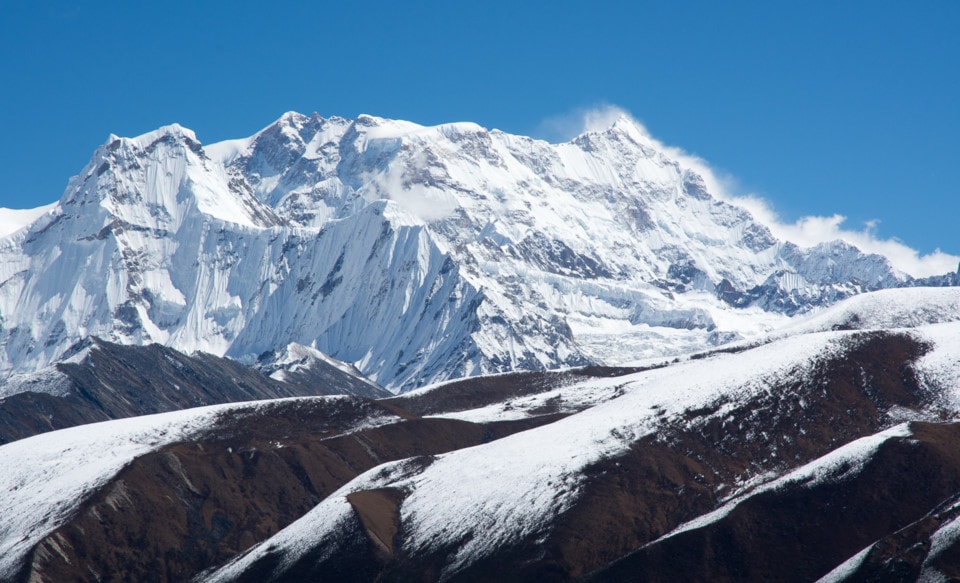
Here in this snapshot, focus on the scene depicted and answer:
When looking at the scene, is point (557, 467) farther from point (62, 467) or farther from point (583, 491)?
point (62, 467)

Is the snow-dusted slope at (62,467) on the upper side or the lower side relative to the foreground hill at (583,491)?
upper

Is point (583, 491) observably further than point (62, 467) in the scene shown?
No

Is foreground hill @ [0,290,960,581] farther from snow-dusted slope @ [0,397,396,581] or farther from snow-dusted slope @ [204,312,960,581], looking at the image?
snow-dusted slope @ [0,397,396,581]

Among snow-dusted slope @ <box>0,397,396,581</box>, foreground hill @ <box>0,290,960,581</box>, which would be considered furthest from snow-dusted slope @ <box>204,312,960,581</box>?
snow-dusted slope @ <box>0,397,396,581</box>

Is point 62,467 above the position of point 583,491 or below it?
above

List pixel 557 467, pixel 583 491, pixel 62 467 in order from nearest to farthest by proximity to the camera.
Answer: pixel 583 491
pixel 557 467
pixel 62 467

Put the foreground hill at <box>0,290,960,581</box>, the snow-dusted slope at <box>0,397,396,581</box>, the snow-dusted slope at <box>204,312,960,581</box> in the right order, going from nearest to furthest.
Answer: the foreground hill at <box>0,290,960,581</box> < the snow-dusted slope at <box>204,312,960,581</box> < the snow-dusted slope at <box>0,397,396,581</box>

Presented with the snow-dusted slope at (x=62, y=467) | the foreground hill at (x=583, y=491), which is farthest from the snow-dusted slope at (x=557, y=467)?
the snow-dusted slope at (x=62, y=467)

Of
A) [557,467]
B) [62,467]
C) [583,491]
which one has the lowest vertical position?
[583,491]

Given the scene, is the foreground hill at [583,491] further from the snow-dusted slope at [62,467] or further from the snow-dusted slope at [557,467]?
the snow-dusted slope at [62,467]

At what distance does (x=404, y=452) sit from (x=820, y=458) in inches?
2751

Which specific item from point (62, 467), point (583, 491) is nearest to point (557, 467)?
point (583, 491)

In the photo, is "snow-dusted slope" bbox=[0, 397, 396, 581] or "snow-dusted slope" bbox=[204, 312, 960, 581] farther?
"snow-dusted slope" bbox=[0, 397, 396, 581]

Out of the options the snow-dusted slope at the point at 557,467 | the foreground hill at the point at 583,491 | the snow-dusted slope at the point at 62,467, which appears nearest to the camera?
the foreground hill at the point at 583,491
